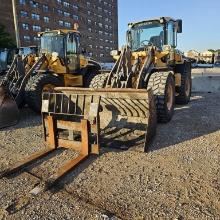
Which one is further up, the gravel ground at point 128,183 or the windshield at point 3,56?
the windshield at point 3,56

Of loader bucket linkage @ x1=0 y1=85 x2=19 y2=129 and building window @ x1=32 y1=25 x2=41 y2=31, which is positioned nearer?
loader bucket linkage @ x1=0 y1=85 x2=19 y2=129

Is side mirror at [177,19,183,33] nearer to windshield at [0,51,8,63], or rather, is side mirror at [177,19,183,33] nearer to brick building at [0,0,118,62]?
windshield at [0,51,8,63]

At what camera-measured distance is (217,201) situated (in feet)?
11.0

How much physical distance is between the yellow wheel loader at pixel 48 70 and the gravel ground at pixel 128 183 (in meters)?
2.68

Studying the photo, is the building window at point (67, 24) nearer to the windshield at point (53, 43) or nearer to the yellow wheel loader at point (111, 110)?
the windshield at point (53, 43)

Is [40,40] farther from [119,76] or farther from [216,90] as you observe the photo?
[216,90]

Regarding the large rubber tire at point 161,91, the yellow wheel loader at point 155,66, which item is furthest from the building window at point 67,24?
the large rubber tire at point 161,91

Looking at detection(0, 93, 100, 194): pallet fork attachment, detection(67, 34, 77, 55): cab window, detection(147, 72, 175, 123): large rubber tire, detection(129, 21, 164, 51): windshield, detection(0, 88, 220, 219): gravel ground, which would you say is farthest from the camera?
detection(67, 34, 77, 55): cab window

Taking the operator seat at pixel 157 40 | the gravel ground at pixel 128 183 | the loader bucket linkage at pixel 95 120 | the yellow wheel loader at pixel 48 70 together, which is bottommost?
the gravel ground at pixel 128 183

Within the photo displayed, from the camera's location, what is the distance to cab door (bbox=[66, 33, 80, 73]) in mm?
10578

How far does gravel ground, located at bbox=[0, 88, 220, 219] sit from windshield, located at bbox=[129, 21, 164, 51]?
3.65 metres

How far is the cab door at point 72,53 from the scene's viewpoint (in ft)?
34.7

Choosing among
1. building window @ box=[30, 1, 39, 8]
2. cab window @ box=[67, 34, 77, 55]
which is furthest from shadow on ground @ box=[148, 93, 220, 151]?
building window @ box=[30, 1, 39, 8]

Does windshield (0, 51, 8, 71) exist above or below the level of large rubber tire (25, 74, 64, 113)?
above
